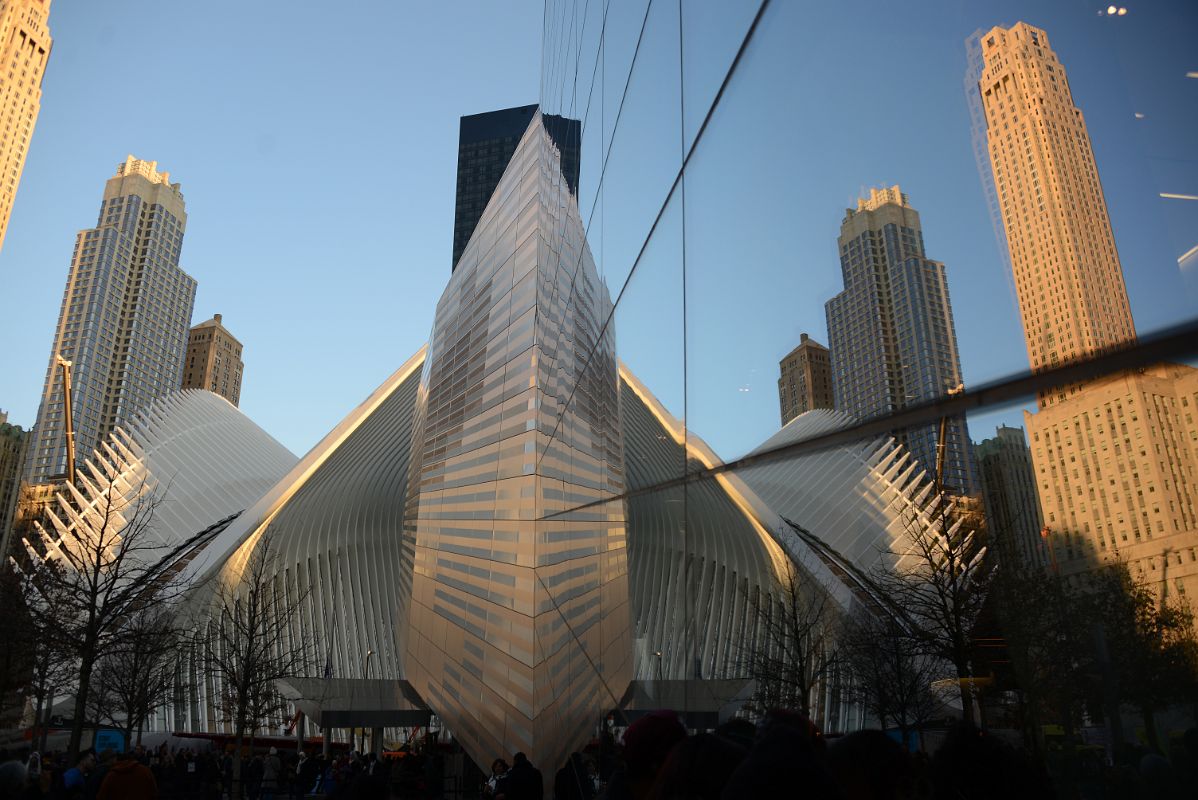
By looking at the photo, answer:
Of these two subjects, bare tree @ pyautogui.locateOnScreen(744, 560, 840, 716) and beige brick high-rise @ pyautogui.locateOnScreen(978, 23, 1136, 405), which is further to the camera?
bare tree @ pyautogui.locateOnScreen(744, 560, 840, 716)

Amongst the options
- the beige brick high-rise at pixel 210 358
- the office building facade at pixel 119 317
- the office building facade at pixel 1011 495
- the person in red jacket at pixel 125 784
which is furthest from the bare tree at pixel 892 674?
the beige brick high-rise at pixel 210 358

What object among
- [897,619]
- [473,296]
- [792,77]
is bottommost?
[897,619]

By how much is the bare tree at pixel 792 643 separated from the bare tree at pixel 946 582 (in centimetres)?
89

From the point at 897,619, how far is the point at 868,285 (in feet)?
3.56

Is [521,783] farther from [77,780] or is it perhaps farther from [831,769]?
[77,780]

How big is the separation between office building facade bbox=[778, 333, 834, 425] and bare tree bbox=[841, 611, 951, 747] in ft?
2.57

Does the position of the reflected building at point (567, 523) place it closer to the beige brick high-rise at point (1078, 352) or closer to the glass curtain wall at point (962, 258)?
the glass curtain wall at point (962, 258)

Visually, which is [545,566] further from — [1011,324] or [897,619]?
[1011,324]

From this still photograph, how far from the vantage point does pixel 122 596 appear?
20.6 metres

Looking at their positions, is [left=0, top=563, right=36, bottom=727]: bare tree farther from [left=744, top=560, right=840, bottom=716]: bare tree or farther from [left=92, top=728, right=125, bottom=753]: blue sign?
[left=744, top=560, right=840, bottom=716]: bare tree

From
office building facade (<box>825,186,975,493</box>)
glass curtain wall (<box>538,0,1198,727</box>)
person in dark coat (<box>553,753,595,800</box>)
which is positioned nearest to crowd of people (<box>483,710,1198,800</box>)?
glass curtain wall (<box>538,0,1198,727</box>)

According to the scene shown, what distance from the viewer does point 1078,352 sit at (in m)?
1.64

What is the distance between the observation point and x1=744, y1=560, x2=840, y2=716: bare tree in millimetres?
3817

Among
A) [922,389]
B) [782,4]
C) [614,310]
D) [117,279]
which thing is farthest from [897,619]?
[117,279]
